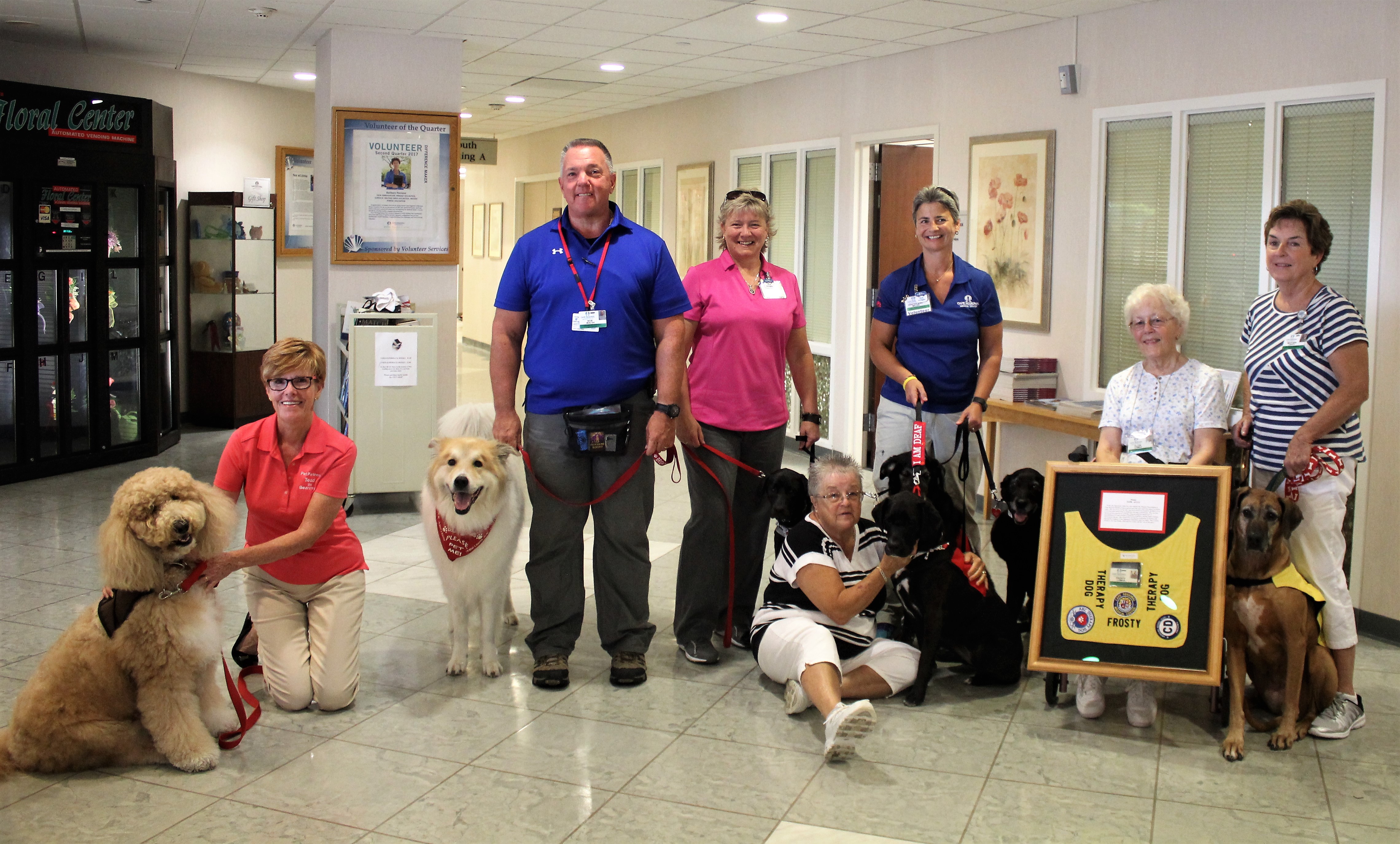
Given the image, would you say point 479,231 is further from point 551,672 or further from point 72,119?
point 551,672

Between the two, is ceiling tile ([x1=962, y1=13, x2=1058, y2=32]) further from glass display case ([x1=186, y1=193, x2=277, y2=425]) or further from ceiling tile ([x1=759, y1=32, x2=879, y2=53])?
glass display case ([x1=186, y1=193, x2=277, y2=425])

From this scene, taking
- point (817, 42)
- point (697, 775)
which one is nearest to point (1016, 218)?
point (817, 42)

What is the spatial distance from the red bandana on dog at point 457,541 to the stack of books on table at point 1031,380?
10.4 feet

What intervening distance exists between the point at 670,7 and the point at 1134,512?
12.0 feet

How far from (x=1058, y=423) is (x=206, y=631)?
3.93 meters

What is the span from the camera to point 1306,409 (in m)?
3.33

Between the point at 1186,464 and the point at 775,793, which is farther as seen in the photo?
the point at 1186,464

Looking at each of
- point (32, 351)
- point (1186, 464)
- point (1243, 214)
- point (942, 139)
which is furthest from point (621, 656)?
point (32, 351)

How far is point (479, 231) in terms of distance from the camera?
15.3 meters

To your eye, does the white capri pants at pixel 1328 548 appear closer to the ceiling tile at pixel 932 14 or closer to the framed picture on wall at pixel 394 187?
the ceiling tile at pixel 932 14

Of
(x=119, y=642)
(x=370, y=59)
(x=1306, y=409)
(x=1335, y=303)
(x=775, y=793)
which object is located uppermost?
(x=370, y=59)

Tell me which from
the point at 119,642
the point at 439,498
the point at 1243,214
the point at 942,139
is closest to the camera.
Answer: the point at 119,642

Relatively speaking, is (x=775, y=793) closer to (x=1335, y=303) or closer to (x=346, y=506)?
(x=1335, y=303)

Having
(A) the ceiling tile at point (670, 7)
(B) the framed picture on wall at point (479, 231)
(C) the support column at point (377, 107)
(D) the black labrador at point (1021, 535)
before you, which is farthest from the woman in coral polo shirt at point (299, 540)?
(B) the framed picture on wall at point (479, 231)
